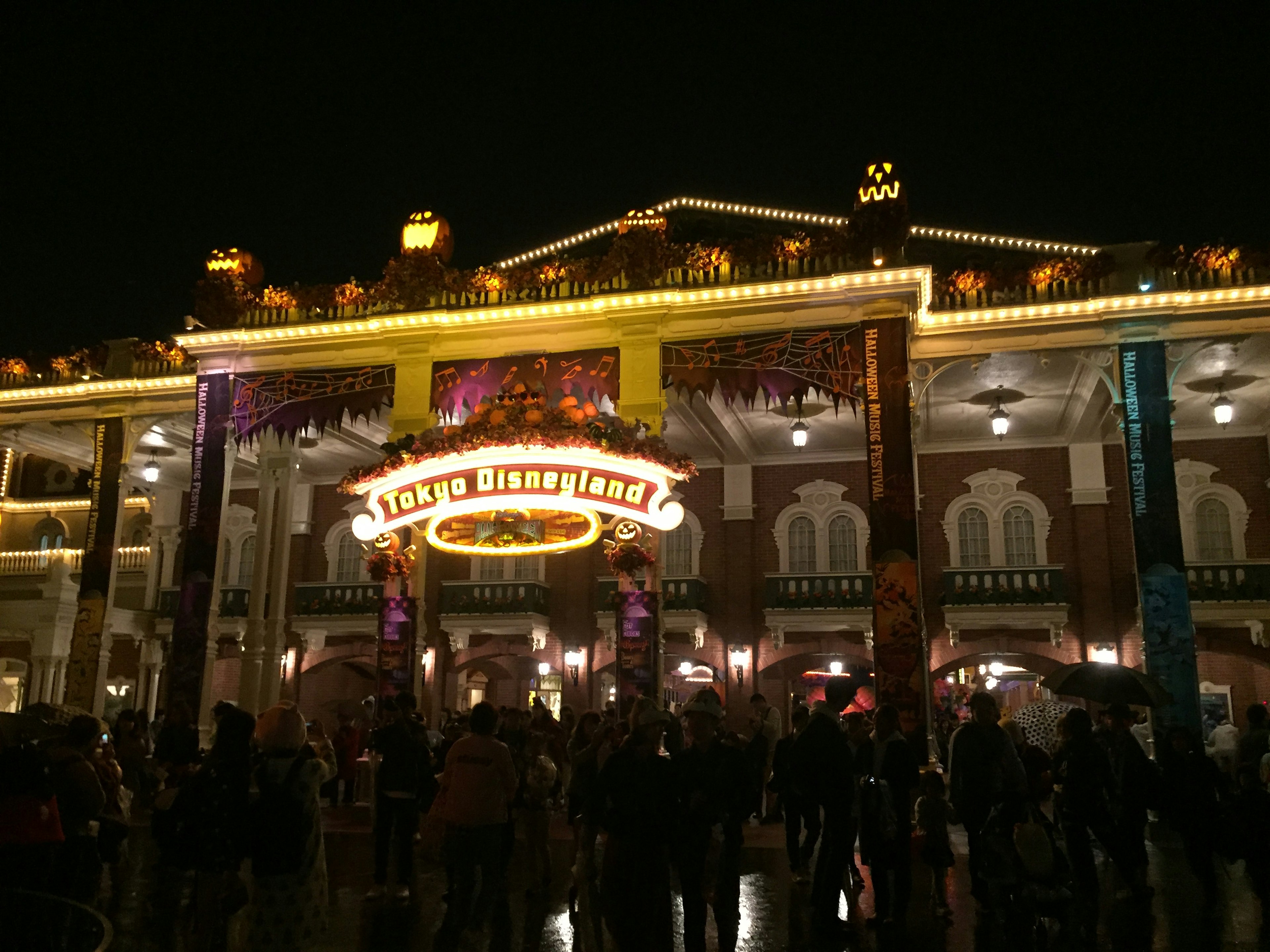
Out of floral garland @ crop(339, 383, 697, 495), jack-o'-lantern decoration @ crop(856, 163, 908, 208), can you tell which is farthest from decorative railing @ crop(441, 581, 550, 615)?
jack-o'-lantern decoration @ crop(856, 163, 908, 208)

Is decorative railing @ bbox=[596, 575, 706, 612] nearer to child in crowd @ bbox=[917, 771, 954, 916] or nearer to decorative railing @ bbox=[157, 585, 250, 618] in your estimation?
decorative railing @ bbox=[157, 585, 250, 618]

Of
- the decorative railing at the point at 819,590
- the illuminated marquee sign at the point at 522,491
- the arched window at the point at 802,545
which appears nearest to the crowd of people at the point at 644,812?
the illuminated marquee sign at the point at 522,491

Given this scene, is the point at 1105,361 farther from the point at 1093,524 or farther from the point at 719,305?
the point at 1093,524

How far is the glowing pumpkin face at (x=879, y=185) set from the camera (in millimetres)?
15375

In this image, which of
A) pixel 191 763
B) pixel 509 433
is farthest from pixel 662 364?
pixel 191 763

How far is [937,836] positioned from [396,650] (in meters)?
9.43

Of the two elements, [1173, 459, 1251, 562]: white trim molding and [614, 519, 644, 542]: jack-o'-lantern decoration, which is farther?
[1173, 459, 1251, 562]: white trim molding

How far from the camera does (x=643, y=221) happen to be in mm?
16078

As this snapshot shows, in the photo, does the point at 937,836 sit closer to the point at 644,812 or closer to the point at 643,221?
the point at 644,812

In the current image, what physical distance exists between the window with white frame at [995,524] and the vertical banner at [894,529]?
9.54m

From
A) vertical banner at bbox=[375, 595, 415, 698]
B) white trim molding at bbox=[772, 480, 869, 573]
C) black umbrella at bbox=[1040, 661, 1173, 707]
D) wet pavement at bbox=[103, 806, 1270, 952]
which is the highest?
white trim molding at bbox=[772, 480, 869, 573]

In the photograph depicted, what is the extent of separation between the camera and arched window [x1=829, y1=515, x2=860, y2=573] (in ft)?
80.3

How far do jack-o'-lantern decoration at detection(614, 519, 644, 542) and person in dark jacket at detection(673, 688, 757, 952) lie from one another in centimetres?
695

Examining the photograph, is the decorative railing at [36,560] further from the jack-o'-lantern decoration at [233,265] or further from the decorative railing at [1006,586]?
the decorative railing at [1006,586]
